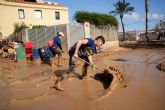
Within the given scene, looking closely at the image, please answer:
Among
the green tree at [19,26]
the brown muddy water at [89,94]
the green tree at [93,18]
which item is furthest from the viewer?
the green tree at [19,26]

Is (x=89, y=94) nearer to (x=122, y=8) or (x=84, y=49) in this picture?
(x=84, y=49)

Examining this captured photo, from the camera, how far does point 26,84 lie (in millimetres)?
6266

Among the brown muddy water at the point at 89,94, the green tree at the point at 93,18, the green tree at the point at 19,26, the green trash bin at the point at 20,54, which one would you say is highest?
the green tree at the point at 93,18

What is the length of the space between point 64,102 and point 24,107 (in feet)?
2.73

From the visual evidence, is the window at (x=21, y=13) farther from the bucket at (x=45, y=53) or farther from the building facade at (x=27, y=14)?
the bucket at (x=45, y=53)

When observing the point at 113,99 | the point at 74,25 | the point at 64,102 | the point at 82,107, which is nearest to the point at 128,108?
the point at 113,99

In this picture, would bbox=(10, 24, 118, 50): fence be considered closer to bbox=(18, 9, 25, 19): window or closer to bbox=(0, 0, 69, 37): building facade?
bbox=(0, 0, 69, 37): building facade

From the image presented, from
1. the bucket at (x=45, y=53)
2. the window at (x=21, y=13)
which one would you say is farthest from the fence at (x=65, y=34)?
the window at (x=21, y=13)

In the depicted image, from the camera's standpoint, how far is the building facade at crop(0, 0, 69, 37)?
28.0m

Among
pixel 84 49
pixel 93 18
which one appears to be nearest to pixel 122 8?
pixel 93 18

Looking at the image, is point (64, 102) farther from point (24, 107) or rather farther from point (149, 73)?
point (149, 73)

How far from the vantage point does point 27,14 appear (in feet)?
98.8

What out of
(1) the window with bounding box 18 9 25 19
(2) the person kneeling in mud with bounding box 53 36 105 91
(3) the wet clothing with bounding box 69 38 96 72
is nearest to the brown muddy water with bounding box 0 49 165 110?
(2) the person kneeling in mud with bounding box 53 36 105 91

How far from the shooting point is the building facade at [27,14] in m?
28.0
